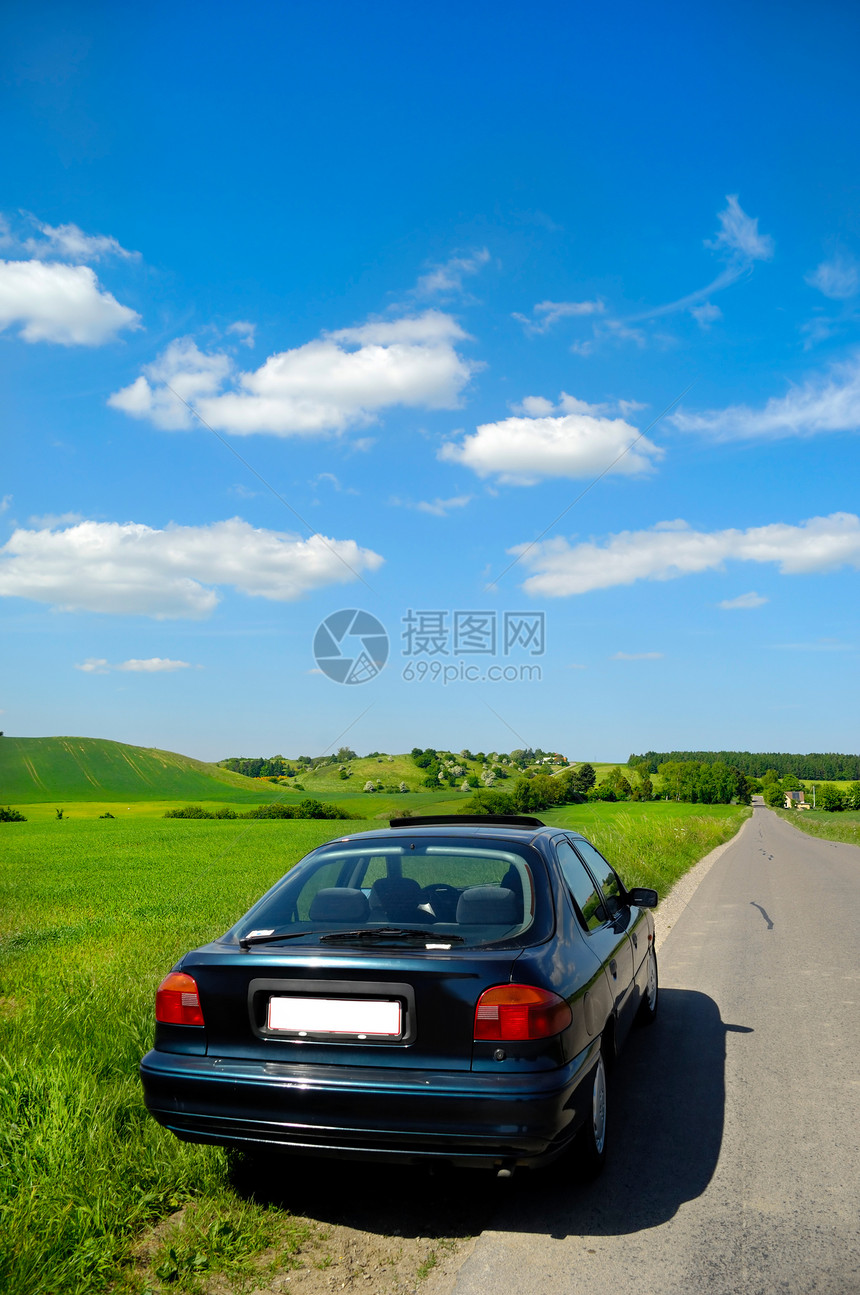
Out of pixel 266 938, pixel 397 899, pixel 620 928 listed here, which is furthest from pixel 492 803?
pixel 266 938

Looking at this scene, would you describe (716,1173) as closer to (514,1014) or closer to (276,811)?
(514,1014)

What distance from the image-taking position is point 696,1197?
3.41m

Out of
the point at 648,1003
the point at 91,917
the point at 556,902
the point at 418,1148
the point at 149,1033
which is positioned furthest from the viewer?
the point at 91,917

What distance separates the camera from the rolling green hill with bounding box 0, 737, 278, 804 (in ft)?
256

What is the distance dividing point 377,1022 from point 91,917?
10.7m

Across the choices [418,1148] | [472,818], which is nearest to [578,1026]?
[418,1148]

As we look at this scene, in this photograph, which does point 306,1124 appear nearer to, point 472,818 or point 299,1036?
point 299,1036

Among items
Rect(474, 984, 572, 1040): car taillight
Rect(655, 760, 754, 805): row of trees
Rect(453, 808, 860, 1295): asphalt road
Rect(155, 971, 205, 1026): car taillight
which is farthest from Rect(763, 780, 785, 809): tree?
Rect(155, 971, 205, 1026): car taillight

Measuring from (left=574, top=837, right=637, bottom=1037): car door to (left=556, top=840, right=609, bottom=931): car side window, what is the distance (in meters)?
0.10

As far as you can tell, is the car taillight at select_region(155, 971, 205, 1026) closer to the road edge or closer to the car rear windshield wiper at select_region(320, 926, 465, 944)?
the car rear windshield wiper at select_region(320, 926, 465, 944)

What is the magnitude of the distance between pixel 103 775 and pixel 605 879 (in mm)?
86845

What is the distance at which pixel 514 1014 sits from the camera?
301 centimetres

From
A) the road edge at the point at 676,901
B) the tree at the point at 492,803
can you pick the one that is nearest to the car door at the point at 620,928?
the road edge at the point at 676,901

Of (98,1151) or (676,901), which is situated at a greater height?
(98,1151)
